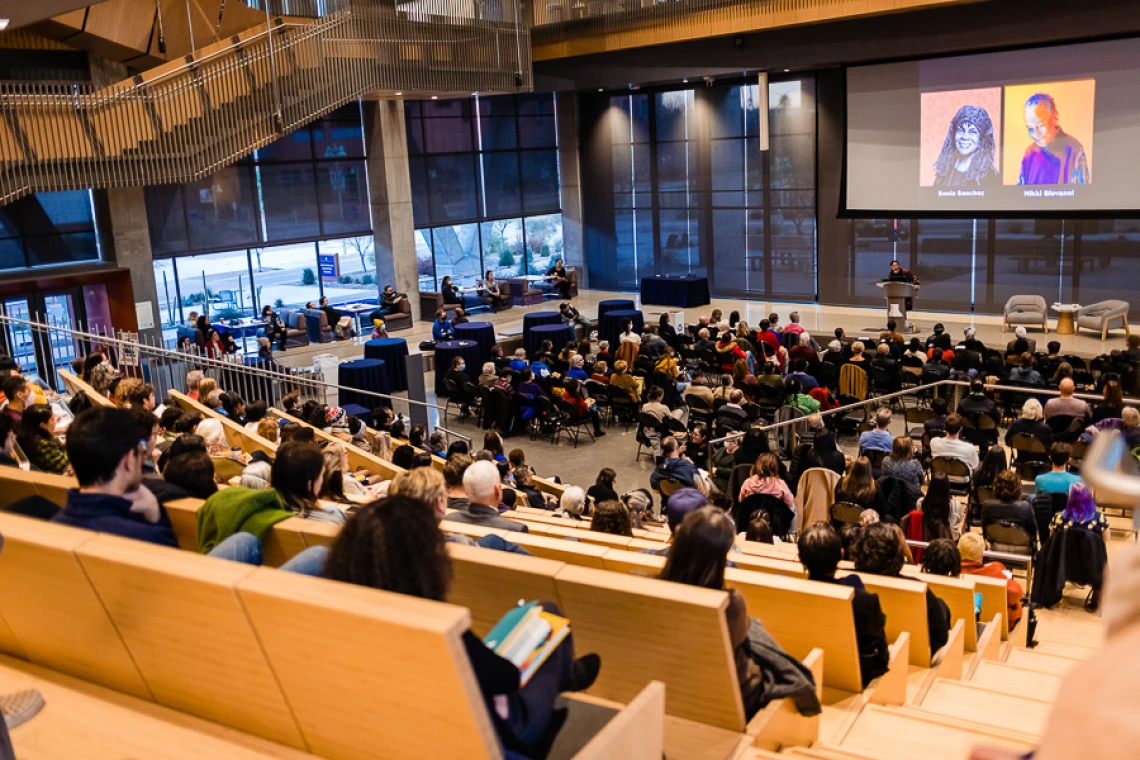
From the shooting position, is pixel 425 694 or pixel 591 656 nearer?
pixel 425 694

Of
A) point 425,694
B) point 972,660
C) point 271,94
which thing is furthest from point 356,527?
point 271,94

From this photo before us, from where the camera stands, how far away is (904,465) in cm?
863

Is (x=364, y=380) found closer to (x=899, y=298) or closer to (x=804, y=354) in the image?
(x=804, y=354)

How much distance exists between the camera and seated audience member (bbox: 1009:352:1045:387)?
12294mm

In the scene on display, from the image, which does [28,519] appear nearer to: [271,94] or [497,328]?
[271,94]

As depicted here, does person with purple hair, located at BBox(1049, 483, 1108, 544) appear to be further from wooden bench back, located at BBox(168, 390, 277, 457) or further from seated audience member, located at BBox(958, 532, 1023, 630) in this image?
wooden bench back, located at BBox(168, 390, 277, 457)

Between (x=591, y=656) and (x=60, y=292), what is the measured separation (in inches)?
670

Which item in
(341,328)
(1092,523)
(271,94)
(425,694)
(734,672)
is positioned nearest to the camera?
(425,694)

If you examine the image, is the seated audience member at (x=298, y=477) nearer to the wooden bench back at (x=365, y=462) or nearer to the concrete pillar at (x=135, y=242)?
the wooden bench back at (x=365, y=462)

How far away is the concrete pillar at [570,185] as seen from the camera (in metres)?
25.4

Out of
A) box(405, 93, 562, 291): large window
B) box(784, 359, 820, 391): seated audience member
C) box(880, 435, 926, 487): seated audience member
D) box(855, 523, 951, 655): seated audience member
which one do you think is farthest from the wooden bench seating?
box(405, 93, 562, 291): large window

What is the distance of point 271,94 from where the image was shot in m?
16.3

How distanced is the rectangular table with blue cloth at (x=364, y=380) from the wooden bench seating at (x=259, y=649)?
37.2 feet

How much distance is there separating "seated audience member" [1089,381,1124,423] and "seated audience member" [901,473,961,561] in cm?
344
